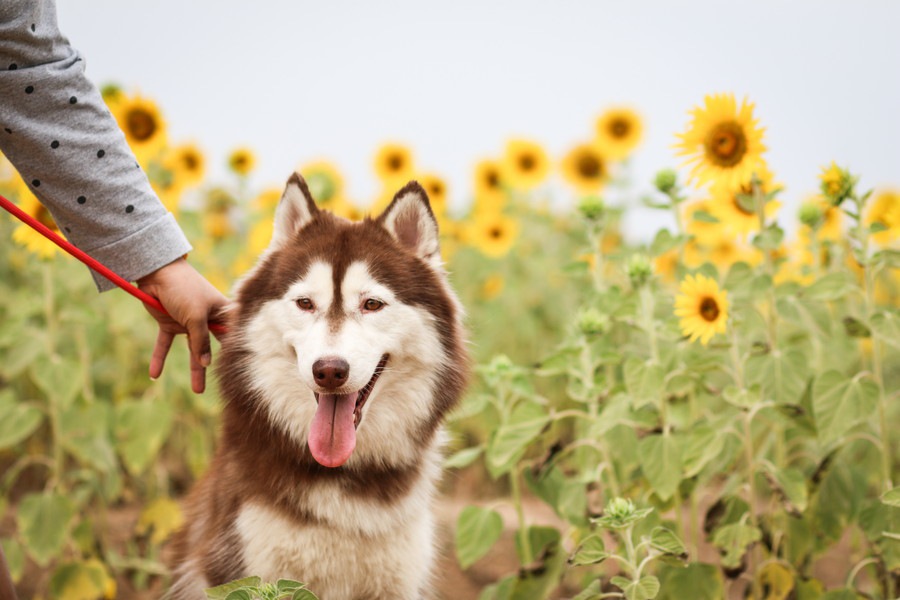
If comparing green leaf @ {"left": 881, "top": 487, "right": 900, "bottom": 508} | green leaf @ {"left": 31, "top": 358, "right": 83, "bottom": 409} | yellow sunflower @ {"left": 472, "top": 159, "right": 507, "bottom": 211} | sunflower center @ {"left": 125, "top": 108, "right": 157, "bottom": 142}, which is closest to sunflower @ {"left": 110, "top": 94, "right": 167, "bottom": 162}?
sunflower center @ {"left": 125, "top": 108, "right": 157, "bottom": 142}

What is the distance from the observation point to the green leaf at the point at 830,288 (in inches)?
123

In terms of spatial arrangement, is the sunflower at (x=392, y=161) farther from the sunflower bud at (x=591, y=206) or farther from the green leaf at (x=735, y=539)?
the green leaf at (x=735, y=539)

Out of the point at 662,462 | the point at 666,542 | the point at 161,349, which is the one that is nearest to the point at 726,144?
the point at 662,462

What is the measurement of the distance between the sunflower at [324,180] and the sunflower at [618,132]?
1896mm

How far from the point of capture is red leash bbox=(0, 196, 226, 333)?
2.31 metres

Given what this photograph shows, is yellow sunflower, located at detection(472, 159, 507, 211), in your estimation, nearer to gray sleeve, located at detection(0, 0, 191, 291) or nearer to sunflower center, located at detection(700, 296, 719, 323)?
sunflower center, located at detection(700, 296, 719, 323)

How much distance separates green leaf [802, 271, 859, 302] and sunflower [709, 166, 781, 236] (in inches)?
12.3

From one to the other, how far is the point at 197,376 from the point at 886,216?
267cm

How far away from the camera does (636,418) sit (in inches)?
122

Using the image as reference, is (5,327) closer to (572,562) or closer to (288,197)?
(288,197)

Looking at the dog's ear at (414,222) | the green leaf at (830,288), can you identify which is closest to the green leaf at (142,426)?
the dog's ear at (414,222)

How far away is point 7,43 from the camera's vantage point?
7.36 ft

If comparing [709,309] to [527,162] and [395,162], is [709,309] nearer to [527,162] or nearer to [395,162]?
[527,162]

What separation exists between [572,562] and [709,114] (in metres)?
1.65
